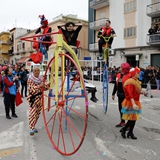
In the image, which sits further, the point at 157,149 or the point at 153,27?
the point at 153,27

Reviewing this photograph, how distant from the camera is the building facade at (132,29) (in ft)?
78.2

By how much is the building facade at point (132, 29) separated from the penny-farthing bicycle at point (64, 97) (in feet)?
56.8

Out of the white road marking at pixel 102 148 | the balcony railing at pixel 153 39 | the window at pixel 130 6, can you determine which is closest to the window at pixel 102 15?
the window at pixel 130 6

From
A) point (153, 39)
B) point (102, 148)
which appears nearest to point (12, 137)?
point (102, 148)

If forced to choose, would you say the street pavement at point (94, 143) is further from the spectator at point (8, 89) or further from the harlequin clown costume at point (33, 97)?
the spectator at point (8, 89)

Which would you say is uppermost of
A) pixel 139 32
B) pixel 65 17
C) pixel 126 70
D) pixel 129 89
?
pixel 65 17

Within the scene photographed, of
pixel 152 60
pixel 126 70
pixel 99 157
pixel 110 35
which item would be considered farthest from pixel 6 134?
pixel 152 60

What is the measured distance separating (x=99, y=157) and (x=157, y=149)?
1319 mm

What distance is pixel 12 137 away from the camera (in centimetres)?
522

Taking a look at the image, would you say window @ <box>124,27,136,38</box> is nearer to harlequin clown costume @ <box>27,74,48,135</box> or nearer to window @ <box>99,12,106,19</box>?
window @ <box>99,12,106,19</box>

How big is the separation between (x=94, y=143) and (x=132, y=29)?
22810 millimetres

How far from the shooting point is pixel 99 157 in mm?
4047

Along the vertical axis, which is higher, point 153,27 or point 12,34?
point 12,34

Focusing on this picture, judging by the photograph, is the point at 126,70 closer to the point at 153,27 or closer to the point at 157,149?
the point at 157,149
